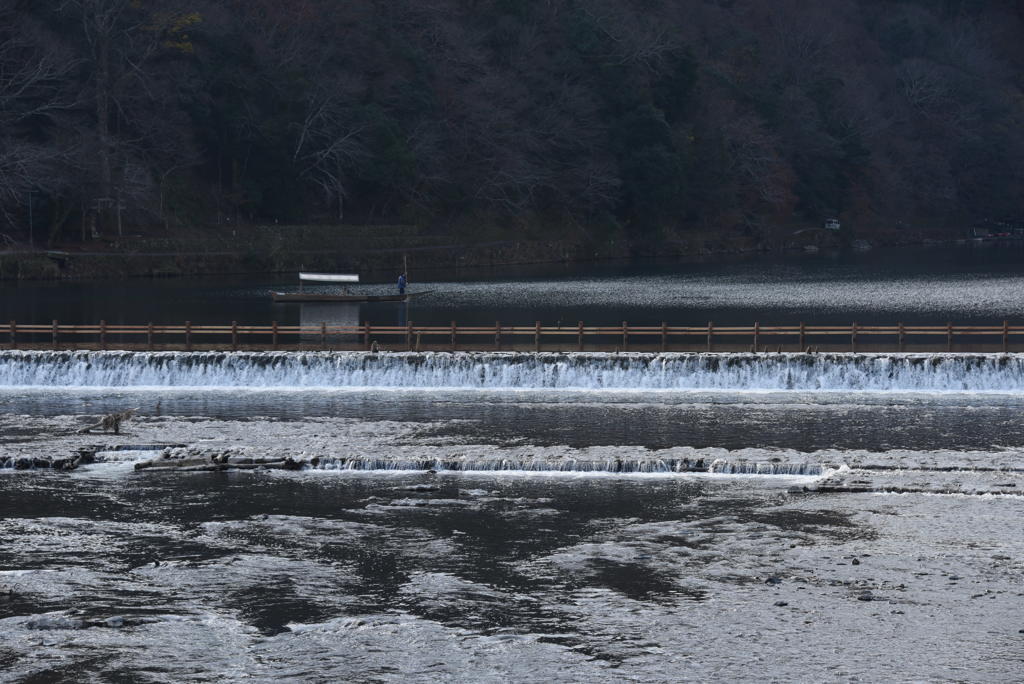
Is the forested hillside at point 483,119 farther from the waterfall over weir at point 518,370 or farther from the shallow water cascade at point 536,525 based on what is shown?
the shallow water cascade at point 536,525

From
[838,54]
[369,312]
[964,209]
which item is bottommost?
[369,312]

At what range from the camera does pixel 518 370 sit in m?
54.6

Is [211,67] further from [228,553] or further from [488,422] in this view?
[228,553]

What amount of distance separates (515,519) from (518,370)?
20210mm

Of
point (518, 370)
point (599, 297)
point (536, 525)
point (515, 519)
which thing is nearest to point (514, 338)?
point (518, 370)

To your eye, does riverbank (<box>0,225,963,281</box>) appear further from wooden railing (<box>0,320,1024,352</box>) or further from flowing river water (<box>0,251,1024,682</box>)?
flowing river water (<box>0,251,1024,682</box>)

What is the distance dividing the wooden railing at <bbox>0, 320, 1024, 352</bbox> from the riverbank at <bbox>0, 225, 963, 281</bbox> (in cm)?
2265

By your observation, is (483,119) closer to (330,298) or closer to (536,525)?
(330,298)

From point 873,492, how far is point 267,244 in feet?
260

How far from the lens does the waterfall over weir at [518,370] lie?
5341cm

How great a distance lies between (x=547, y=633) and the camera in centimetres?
2711

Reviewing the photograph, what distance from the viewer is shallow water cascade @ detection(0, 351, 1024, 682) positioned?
86.2 ft

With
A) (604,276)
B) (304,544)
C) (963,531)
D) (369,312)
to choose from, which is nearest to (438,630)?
(304,544)

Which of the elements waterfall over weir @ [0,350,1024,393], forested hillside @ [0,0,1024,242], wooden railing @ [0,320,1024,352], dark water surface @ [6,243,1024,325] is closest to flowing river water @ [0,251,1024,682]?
waterfall over weir @ [0,350,1024,393]
